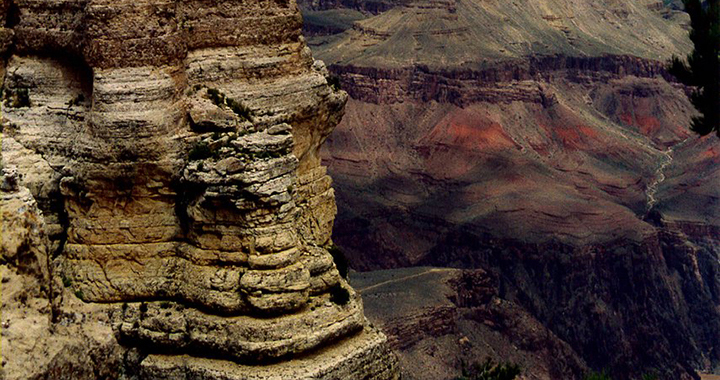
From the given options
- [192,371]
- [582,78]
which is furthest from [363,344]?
[582,78]

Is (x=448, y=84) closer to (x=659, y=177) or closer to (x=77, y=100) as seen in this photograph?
(x=659, y=177)

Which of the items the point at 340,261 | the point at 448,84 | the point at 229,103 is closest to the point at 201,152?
the point at 229,103

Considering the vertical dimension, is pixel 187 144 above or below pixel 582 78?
above

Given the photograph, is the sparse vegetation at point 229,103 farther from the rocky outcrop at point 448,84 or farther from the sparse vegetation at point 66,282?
the rocky outcrop at point 448,84

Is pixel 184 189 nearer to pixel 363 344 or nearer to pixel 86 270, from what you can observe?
pixel 86 270

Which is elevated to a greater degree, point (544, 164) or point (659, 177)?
point (544, 164)

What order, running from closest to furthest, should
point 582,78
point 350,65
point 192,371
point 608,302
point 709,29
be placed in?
point 192,371, point 709,29, point 608,302, point 350,65, point 582,78
